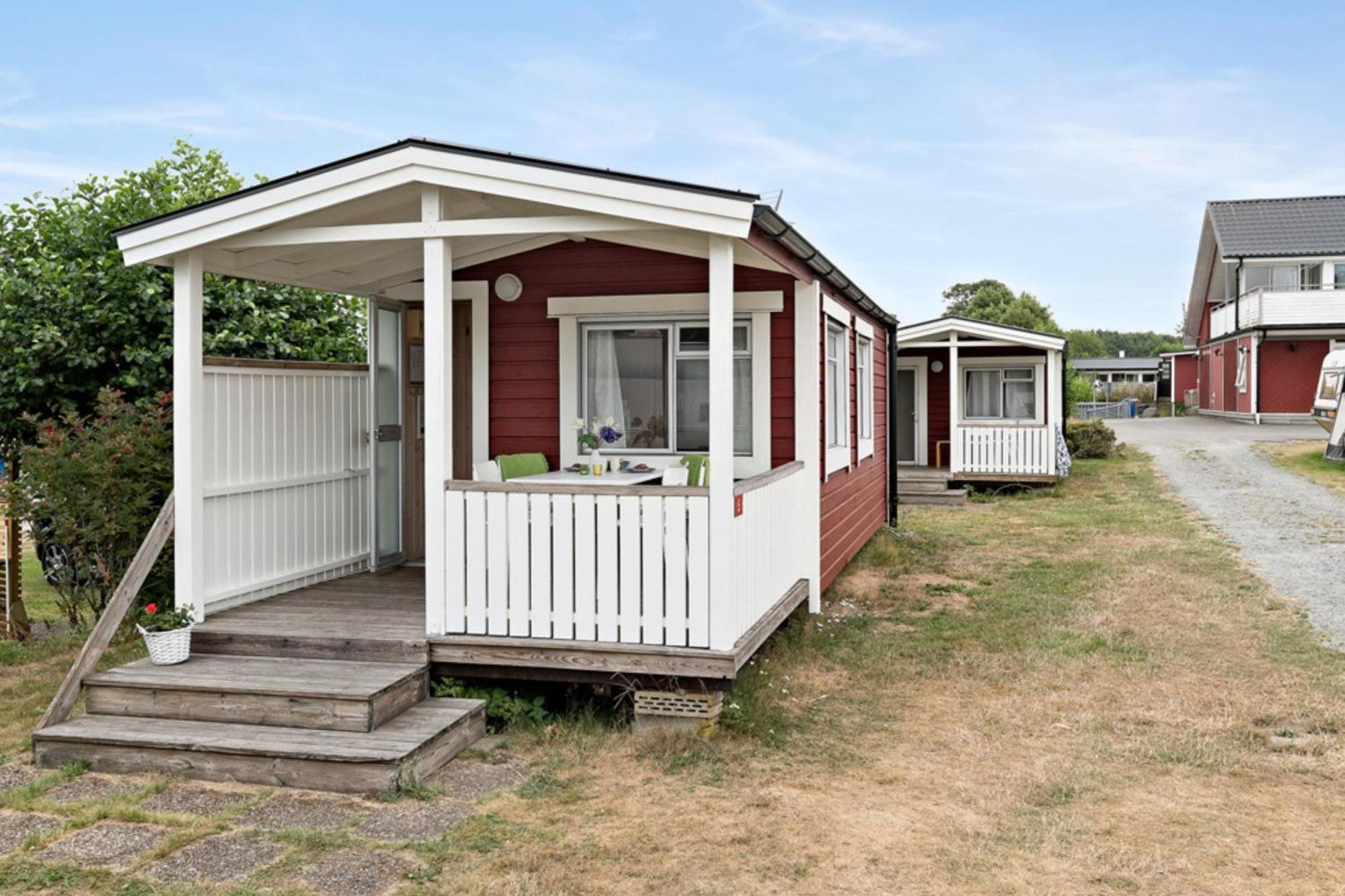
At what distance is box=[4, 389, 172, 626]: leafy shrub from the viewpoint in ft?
22.7

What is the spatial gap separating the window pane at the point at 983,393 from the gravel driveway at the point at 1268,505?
3.13 meters

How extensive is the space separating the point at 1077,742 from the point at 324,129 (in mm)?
17971

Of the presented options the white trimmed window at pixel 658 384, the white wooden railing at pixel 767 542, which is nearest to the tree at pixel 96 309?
the white trimmed window at pixel 658 384

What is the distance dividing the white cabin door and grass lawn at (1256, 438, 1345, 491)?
13.9 meters

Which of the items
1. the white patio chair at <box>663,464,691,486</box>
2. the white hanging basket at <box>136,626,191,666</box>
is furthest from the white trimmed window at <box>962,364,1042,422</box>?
the white hanging basket at <box>136,626,191,666</box>

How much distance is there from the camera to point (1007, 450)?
17.4m

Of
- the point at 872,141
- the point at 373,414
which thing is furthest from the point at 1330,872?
the point at 872,141

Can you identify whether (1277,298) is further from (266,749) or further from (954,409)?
(266,749)

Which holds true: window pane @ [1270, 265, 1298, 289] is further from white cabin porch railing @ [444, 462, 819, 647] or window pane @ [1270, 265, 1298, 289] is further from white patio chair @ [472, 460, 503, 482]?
white cabin porch railing @ [444, 462, 819, 647]

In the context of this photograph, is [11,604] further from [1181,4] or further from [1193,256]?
[1193,256]

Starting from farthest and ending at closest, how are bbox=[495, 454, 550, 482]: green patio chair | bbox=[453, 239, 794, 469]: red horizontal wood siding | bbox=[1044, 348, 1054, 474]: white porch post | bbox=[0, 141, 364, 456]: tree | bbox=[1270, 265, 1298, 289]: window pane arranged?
bbox=[1270, 265, 1298, 289]: window pane, bbox=[1044, 348, 1054, 474]: white porch post, bbox=[0, 141, 364, 456]: tree, bbox=[453, 239, 794, 469]: red horizontal wood siding, bbox=[495, 454, 550, 482]: green patio chair

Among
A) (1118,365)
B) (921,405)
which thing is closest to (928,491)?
(921,405)

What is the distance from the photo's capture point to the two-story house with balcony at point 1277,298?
27.2m

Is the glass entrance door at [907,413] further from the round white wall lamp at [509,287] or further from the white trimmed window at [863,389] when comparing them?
the round white wall lamp at [509,287]
